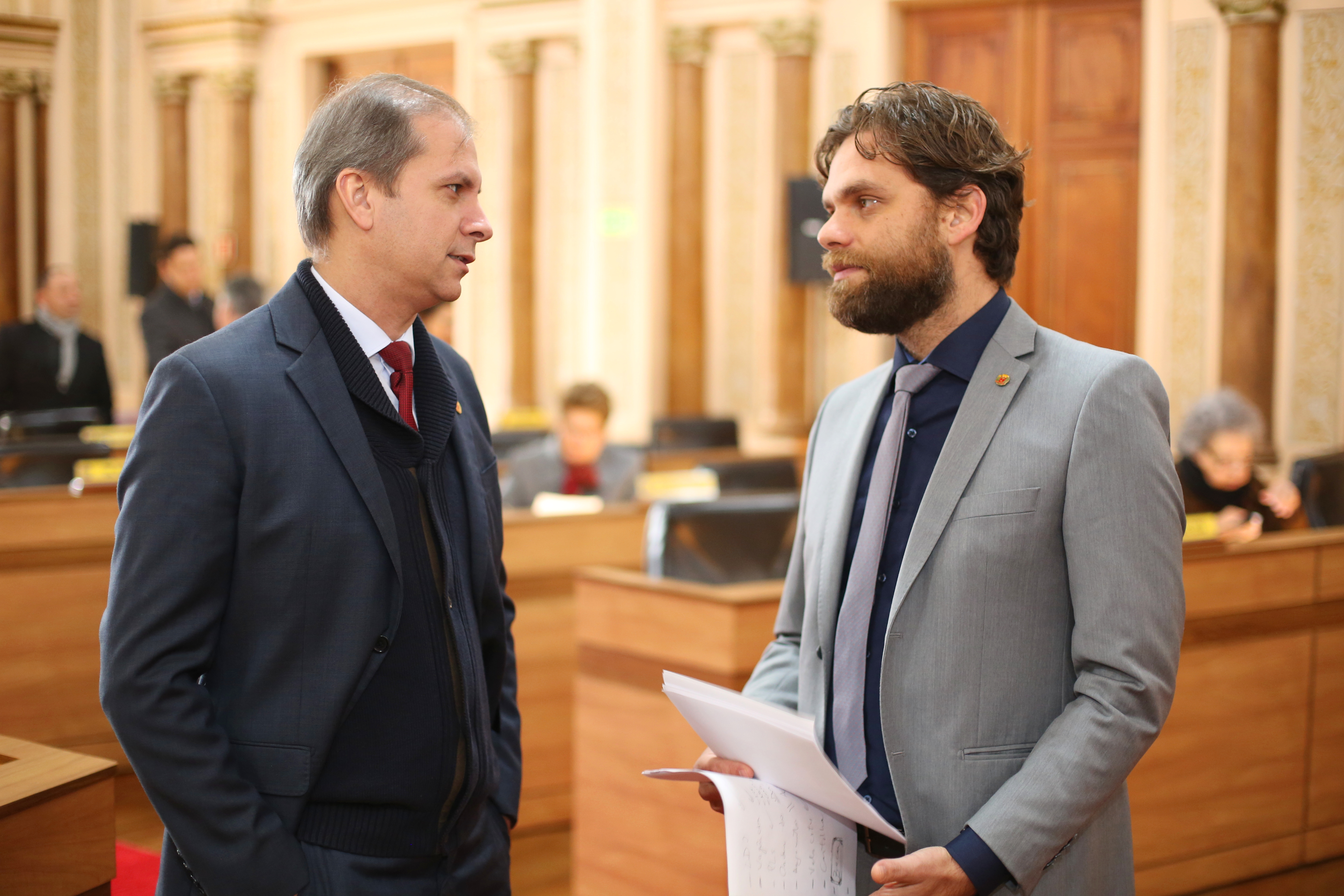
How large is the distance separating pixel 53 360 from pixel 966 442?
6.49 metres

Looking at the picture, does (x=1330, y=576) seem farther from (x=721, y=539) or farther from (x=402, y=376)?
(x=402, y=376)

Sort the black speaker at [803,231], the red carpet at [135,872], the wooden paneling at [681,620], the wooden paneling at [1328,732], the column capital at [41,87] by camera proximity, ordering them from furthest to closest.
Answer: the column capital at [41,87], the black speaker at [803,231], the wooden paneling at [1328,732], the wooden paneling at [681,620], the red carpet at [135,872]

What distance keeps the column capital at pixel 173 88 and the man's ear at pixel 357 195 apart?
1058cm

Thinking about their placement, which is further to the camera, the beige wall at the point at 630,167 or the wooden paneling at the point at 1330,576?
the beige wall at the point at 630,167

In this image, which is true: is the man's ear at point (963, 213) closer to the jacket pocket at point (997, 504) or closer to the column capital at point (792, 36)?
the jacket pocket at point (997, 504)

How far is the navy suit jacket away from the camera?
124 cm

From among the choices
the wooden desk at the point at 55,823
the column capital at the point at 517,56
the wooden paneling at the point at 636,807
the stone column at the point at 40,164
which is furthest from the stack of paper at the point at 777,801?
the stone column at the point at 40,164

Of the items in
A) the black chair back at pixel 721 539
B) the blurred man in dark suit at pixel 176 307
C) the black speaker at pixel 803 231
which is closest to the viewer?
the black chair back at pixel 721 539

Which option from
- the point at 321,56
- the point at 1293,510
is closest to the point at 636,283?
the point at 321,56

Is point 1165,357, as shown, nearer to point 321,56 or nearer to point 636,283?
point 636,283

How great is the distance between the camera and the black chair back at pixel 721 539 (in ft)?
11.3

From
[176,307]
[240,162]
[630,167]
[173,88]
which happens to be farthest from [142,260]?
[630,167]

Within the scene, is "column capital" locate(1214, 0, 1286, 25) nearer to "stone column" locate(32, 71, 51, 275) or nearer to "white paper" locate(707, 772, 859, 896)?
"white paper" locate(707, 772, 859, 896)

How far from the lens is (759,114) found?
27.1 ft
